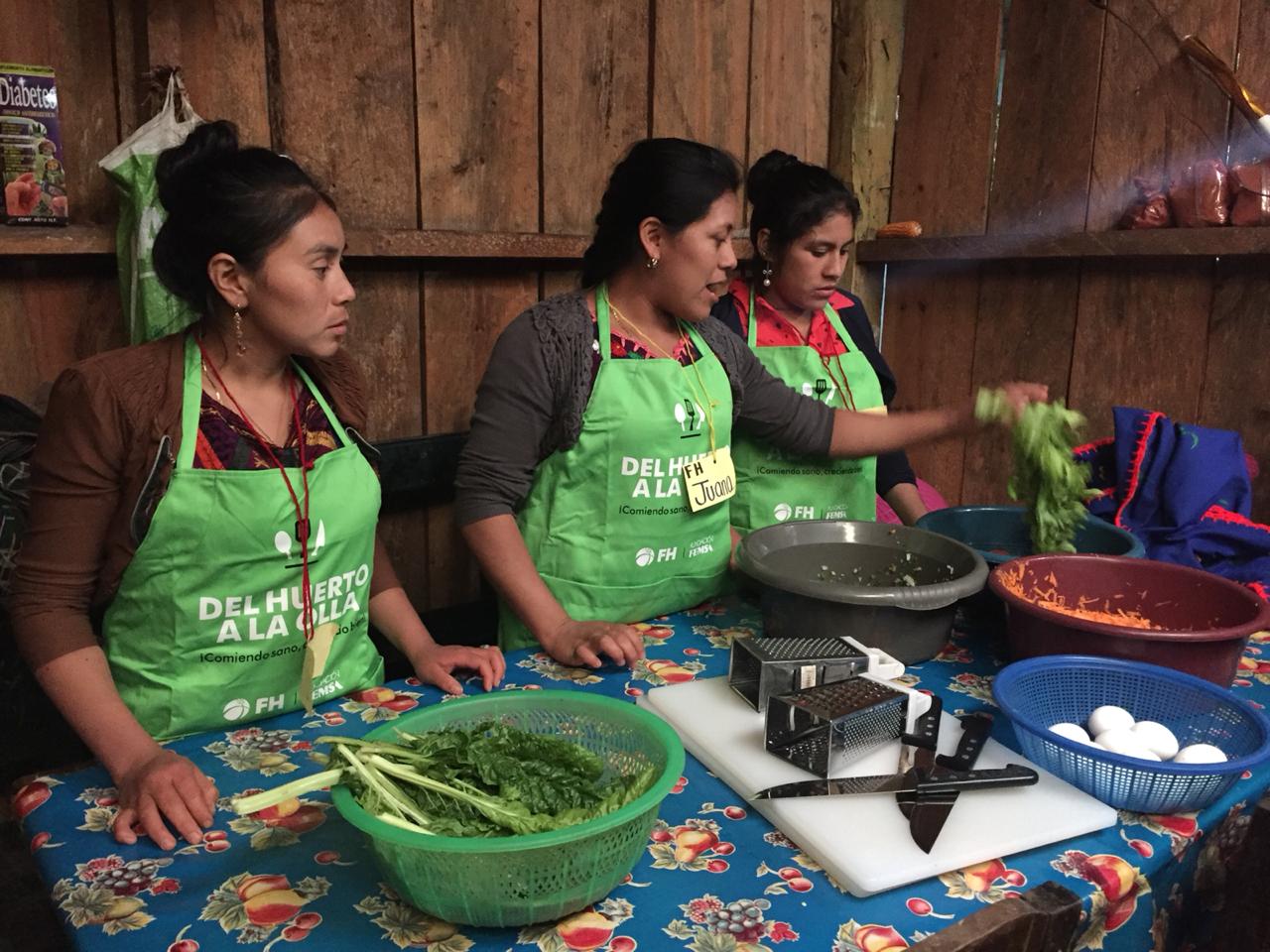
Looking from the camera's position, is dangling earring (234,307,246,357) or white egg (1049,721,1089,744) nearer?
white egg (1049,721,1089,744)

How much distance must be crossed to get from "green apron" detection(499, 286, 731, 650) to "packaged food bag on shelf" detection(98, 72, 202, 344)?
861mm

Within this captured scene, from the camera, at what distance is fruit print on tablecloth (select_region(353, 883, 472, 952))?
3.36 ft

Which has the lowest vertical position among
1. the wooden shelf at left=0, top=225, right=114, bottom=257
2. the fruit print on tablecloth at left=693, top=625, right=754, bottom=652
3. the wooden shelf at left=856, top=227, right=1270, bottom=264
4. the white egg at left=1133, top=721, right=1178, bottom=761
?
the fruit print on tablecloth at left=693, top=625, right=754, bottom=652

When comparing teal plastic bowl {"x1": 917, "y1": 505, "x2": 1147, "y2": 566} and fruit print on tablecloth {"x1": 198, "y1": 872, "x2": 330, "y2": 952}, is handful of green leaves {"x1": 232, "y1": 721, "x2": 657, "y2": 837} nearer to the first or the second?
fruit print on tablecloth {"x1": 198, "y1": 872, "x2": 330, "y2": 952}

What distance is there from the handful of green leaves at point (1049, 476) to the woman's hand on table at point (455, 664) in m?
1.13

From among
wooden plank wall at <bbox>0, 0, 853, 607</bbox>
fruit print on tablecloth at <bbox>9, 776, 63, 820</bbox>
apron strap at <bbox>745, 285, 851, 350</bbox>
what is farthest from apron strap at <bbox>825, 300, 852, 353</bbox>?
fruit print on tablecloth at <bbox>9, 776, 63, 820</bbox>

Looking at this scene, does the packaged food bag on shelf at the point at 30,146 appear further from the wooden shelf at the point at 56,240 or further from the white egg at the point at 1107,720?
the white egg at the point at 1107,720

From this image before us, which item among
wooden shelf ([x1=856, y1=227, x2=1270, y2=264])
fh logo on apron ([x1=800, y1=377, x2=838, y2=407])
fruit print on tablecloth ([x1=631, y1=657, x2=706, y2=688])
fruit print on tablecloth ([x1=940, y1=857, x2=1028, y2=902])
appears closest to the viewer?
fruit print on tablecloth ([x1=940, y1=857, x2=1028, y2=902])

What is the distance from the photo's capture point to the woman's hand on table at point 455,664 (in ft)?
5.47

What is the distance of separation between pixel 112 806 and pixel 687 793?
29.7 inches

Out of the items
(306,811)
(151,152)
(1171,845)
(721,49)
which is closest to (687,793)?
(306,811)

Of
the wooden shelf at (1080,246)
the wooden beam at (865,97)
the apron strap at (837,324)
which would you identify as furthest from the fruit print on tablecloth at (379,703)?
the wooden beam at (865,97)

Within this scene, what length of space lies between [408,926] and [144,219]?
1.63m

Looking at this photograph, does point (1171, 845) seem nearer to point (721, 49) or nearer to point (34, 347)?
point (34, 347)
